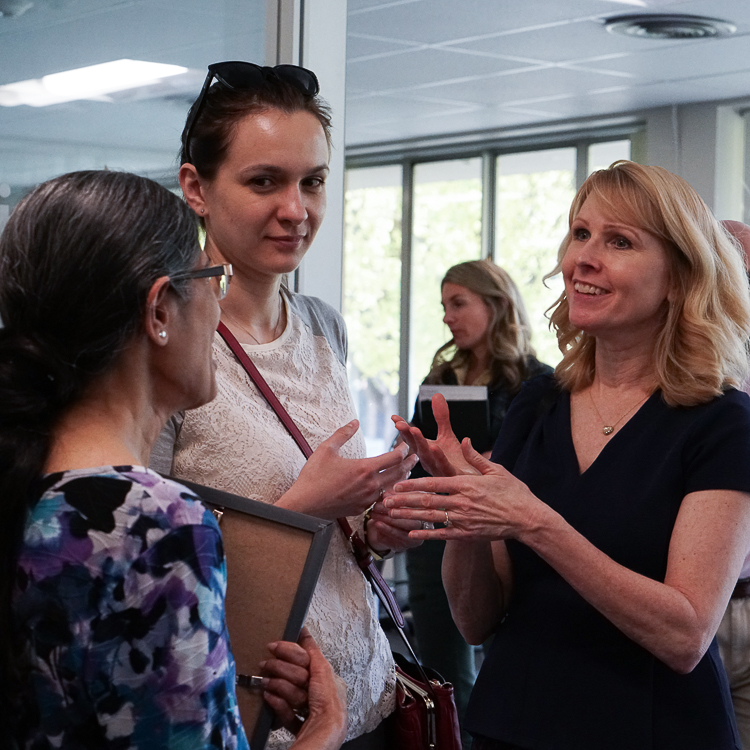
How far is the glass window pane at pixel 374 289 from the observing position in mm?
10376

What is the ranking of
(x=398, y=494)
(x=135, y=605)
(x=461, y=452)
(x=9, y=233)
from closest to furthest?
(x=135, y=605) < (x=9, y=233) < (x=398, y=494) < (x=461, y=452)

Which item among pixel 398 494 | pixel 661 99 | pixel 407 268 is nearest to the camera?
pixel 398 494

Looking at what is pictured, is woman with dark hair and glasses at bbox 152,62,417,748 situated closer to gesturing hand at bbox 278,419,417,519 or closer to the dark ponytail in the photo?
gesturing hand at bbox 278,419,417,519

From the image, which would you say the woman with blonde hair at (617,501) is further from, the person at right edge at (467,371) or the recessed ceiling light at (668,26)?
the recessed ceiling light at (668,26)

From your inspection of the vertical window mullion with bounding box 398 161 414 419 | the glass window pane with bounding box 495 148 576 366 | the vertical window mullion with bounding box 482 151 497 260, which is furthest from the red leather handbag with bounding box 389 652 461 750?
the vertical window mullion with bounding box 398 161 414 419

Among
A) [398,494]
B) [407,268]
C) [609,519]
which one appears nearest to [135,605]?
[398,494]

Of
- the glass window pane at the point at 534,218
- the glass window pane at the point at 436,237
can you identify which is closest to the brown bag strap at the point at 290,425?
the glass window pane at the point at 534,218

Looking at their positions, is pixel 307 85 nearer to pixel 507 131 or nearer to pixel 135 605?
pixel 135 605

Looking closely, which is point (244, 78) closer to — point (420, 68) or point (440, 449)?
point (440, 449)

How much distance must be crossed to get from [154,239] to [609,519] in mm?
1019

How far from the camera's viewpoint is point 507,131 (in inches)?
358

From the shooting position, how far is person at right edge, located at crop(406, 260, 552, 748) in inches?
160

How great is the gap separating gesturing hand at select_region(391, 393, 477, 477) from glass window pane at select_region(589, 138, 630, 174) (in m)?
7.54

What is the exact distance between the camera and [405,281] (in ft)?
33.8
